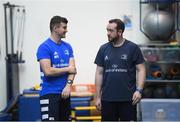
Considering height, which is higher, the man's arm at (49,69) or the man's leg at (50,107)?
the man's arm at (49,69)

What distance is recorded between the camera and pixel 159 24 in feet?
16.9

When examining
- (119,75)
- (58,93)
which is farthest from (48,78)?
(119,75)

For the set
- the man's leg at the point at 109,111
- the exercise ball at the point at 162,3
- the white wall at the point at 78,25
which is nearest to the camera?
the man's leg at the point at 109,111

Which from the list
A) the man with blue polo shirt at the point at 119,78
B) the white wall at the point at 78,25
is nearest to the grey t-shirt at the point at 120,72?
the man with blue polo shirt at the point at 119,78

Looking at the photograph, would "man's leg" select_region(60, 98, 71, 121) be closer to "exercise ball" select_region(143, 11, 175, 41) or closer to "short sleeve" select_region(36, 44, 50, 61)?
"short sleeve" select_region(36, 44, 50, 61)

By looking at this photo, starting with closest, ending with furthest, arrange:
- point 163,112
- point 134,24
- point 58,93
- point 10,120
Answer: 1. point 58,93
2. point 163,112
3. point 10,120
4. point 134,24

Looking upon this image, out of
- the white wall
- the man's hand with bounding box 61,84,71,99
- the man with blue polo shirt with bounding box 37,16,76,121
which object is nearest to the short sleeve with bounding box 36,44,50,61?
the man with blue polo shirt with bounding box 37,16,76,121

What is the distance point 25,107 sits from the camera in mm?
5359

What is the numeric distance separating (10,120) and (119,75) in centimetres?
251

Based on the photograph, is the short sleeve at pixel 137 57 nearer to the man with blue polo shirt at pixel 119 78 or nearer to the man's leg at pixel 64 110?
the man with blue polo shirt at pixel 119 78

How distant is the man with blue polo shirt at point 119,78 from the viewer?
343 centimetres

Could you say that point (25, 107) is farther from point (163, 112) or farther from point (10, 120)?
point (163, 112)

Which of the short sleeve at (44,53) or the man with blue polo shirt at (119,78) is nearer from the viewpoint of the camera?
the short sleeve at (44,53)

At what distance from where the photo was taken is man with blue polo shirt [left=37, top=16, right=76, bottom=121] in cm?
325
